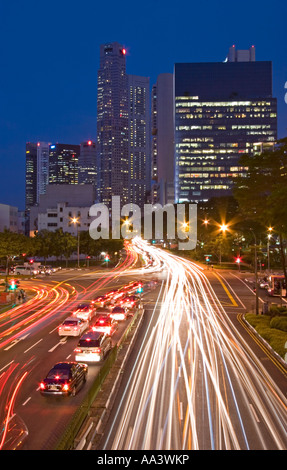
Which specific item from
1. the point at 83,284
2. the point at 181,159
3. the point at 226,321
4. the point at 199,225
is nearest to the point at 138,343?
the point at 226,321

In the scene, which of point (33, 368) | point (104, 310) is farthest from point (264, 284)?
point (33, 368)

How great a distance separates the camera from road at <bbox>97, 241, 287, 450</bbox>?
12156 mm

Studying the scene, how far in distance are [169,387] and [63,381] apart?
449cm

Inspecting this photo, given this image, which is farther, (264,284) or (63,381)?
(264,284)

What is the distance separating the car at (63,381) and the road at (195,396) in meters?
1.95

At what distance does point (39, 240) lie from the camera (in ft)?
254

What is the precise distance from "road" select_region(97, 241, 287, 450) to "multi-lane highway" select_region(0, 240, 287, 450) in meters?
0.04

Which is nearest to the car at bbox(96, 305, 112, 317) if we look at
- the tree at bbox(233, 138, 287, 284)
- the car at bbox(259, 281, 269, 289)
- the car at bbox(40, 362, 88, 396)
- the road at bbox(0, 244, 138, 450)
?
the road at bbox(0, 244, 138, 450)

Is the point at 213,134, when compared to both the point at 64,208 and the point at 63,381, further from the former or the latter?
the point at 63,381

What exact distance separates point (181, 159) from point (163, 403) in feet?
596

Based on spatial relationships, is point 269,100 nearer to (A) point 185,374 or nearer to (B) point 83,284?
(B) point 83,284

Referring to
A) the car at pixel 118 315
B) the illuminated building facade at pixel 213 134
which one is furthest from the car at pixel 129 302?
the illuminated building facade at pixel 213 134

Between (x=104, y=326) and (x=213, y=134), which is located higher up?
(x=213, y=134)

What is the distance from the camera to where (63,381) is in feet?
50.8
